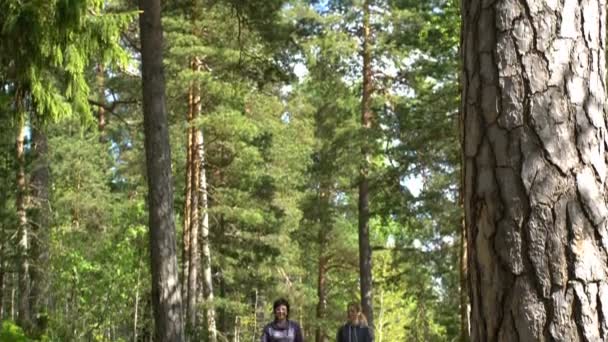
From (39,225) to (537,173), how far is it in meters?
16.7

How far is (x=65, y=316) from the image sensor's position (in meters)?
11.5

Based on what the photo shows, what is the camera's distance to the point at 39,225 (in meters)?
17.1

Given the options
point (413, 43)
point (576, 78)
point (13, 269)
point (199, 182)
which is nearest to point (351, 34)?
point (413, 43)

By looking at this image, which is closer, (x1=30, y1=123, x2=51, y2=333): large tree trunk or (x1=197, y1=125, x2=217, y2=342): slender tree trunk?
(x1=30, y1=123, x2=51, y2=333): large tree trunk

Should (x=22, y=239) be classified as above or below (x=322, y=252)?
below

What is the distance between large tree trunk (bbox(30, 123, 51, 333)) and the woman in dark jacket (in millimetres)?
9421

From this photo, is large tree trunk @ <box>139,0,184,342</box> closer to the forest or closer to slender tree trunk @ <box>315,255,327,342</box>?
the forest

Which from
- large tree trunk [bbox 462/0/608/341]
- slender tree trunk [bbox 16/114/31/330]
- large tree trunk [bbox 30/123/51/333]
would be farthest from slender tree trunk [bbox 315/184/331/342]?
large tree trunk [bbox 462/0/608/341]

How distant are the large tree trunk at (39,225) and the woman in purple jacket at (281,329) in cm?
956

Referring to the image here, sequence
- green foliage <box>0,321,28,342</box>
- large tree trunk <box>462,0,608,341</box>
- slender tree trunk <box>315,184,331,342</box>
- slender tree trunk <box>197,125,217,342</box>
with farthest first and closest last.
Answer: slender tree trunk <box>315,184,331,342</box>, slender tree trunk <box>197,125,217,342</box>, green foliage <box>0,321,28,342</box>, large tree trunk <box>462,0,608,341</box>

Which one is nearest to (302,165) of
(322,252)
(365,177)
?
(322,252)

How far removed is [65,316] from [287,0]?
5835 millimetres

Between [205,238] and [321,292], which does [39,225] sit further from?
[321,292]

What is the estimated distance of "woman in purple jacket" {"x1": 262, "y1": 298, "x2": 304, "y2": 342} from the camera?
22.6ft
